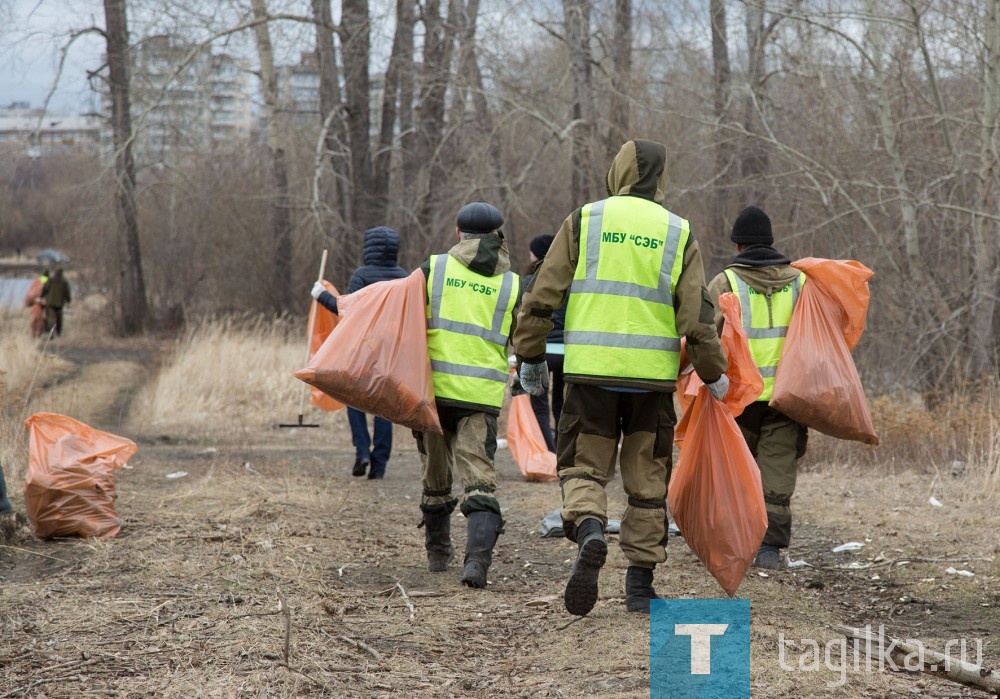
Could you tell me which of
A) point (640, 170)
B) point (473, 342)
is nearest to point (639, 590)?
point (473, 342)

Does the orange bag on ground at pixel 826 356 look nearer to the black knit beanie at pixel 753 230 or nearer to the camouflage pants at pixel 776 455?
the camouflage pants at pixel 776 455

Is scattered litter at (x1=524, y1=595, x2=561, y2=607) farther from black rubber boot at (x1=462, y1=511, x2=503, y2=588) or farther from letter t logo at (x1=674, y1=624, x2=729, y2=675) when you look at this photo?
letter t logo at (x1=674, y1=624, x2=729, y2=675)

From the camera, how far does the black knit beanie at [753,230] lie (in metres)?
5.89

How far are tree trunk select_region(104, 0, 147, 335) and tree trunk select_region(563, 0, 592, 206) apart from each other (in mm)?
8647

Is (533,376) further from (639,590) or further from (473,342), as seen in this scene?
(639,590)

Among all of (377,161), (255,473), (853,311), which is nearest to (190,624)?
(853,311)

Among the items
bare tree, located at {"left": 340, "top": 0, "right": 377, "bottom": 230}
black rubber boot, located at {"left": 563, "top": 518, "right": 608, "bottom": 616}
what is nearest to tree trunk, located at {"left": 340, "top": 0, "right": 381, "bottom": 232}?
bare tree, located at {"left": 340, "top": 0, "right": 377, "bottom": 230}

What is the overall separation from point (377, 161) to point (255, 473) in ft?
32.4

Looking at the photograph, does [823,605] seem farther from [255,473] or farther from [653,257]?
[255,473]

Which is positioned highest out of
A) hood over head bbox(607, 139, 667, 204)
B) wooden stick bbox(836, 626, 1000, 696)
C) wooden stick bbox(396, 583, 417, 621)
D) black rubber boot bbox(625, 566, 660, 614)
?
hood over head bbox(607, 139, 667, 204)

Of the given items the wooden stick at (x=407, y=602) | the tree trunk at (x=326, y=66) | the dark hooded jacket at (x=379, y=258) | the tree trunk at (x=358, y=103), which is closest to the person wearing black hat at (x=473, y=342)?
the wooden stick at (x=407, y=602)

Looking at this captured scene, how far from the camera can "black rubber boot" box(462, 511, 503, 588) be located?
5.32 meters

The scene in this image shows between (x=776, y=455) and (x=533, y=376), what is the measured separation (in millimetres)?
1630

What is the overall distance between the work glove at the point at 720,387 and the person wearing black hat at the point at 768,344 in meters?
0.95
